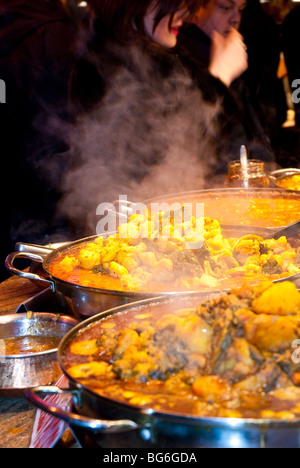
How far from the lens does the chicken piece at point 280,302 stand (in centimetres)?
118

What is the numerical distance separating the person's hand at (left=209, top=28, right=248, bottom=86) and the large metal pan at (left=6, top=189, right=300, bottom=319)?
2217mm

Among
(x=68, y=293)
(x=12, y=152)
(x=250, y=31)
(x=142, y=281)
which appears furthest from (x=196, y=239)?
(x=250, y=31)

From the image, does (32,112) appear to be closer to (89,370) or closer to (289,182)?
(289,182)

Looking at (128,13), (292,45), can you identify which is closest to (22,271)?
(128,13)

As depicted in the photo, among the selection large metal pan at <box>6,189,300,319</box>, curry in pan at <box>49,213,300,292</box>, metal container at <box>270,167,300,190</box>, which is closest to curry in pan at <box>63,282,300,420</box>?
large metal pan at <box>6,189,300,319</box>

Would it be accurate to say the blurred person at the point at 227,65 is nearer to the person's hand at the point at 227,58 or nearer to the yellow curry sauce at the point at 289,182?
the person's hand at the point at 227,58

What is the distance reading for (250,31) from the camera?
673 cm

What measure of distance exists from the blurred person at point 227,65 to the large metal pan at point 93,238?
6.41ft

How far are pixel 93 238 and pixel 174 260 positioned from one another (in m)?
0.72

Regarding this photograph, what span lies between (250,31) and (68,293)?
19.2 feet

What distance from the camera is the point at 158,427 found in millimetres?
1007

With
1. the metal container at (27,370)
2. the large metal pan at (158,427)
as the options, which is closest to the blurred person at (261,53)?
the metal container at (27,370)

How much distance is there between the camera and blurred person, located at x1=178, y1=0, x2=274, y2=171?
5.10 meters

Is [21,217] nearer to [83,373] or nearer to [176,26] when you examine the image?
[176,26]
